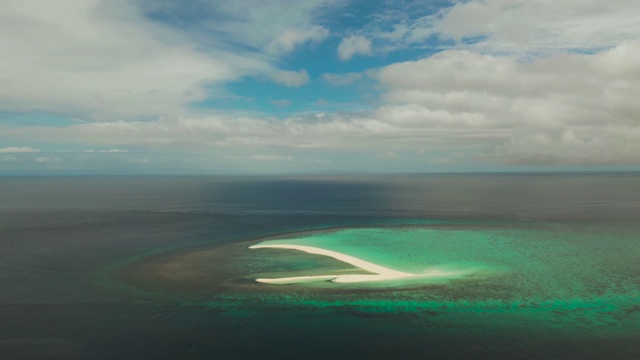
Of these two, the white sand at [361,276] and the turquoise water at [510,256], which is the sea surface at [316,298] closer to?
the turquoise water at [510,256]

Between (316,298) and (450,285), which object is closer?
(316,298)

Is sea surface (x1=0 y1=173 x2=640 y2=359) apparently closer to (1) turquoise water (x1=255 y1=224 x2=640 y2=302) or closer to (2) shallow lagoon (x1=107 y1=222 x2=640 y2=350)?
(2) shallow lagoon (x1=107 y1=222 x2=640 y2=350)

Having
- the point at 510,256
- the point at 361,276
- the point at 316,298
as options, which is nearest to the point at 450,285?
the point at 361,276

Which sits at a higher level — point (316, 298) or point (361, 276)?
point (361, 276)

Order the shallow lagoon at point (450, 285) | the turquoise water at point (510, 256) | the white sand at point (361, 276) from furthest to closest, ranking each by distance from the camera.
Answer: the white sand at point (361, 276)
the turquoise water at point (510, 256)
the shallow lagoon at point (450, 285)

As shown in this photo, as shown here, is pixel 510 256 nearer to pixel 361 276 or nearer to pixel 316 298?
pixel 361 276

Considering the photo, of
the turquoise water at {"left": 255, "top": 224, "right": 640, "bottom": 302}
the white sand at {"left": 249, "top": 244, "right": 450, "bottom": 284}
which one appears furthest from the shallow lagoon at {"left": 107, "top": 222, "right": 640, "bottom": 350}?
the white sand at {"left": 249, "top": 244, "right": 450, "bottom": 284}

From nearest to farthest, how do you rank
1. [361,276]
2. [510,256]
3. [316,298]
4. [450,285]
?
[316,298], [450,285], [361,276], [510,256]

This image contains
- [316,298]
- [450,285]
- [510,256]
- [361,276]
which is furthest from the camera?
[510,256]

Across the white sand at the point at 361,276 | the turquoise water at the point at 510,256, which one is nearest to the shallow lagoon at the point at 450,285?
the turquoise water at the point at 510,256

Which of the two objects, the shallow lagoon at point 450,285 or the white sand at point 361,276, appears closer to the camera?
the shallow lagoon at point 450,285

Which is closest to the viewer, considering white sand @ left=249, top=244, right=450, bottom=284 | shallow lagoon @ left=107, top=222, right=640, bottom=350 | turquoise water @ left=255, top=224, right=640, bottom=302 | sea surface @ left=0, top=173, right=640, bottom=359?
sea surface @ left=0, top=173, right=640, bottom=359

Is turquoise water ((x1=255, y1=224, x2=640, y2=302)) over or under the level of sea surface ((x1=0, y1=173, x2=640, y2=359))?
over
